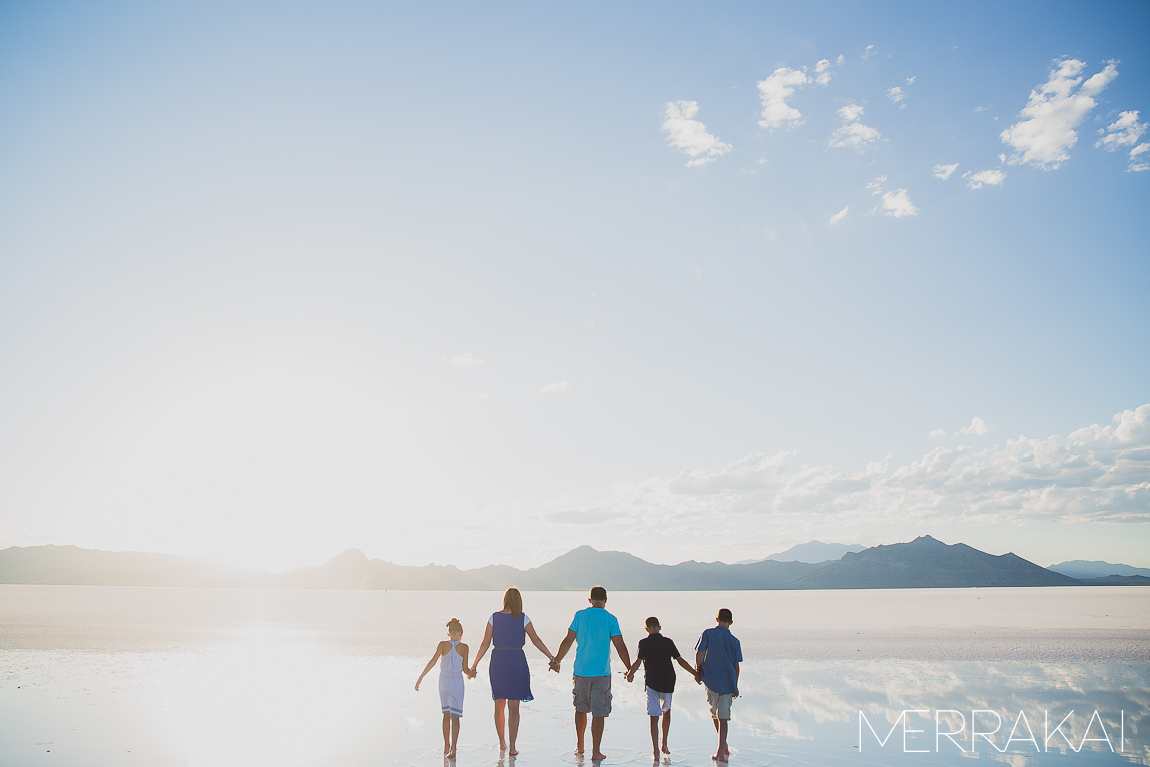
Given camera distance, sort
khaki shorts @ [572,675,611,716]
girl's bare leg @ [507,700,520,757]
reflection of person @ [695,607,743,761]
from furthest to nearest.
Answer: reflection of person @ [695,607,743,761] < girl's bare leg @ [507,700,520,757] < khaki shorts @ [572,675,611,716]

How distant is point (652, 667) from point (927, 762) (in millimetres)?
4167

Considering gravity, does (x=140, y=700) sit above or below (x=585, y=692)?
below

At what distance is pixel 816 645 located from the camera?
1071 inches

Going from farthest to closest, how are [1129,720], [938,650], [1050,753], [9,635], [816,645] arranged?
[9,635] < [816,645] < [938,650] < [1129,720] < [1050,753]

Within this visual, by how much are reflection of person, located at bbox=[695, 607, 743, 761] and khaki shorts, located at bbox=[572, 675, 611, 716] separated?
144cm

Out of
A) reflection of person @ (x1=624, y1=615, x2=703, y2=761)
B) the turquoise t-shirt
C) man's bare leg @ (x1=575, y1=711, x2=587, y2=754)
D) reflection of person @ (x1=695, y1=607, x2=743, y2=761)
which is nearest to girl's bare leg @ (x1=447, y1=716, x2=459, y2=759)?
man's bare leg @ (x1=575, y1=711, x2=587, y2=754)

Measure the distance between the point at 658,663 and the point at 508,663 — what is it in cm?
223

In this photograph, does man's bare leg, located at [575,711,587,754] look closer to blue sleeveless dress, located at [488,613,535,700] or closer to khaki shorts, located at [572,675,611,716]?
khaki shorts, located at [572,675,611,716]

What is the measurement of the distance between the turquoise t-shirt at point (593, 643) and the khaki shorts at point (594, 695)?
0.09 metres

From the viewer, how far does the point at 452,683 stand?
9.66m

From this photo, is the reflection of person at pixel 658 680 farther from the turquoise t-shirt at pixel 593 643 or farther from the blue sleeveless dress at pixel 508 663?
the blue sleeveless dress at pixel 508 663

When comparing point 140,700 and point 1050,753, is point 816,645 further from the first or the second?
point 140,700

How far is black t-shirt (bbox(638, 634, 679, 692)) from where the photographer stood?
32.5 feet

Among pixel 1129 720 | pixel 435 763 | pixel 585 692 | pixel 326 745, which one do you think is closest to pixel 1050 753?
pixel 1129 720
